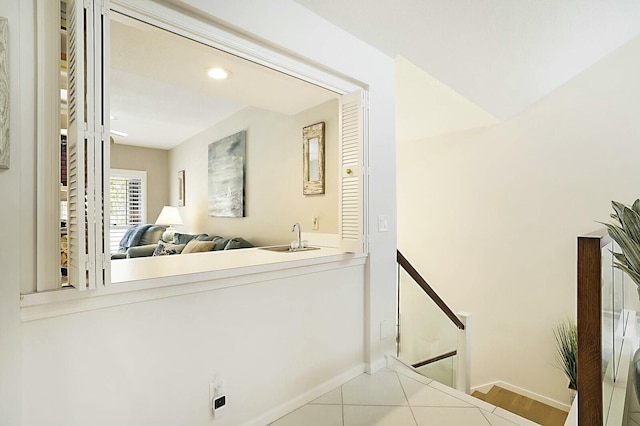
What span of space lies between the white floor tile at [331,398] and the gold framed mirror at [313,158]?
154 centimetres

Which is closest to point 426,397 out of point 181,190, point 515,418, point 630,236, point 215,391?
point 515,418

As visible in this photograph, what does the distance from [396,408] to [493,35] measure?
2500 mm

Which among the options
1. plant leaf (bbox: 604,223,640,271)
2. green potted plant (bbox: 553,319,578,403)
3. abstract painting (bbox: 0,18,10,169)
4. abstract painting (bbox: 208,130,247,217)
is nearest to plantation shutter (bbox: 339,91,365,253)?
plant leaf (bbox: 604,223,640,271)

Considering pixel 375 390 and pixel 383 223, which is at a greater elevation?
pixel 383 223

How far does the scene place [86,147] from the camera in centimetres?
114

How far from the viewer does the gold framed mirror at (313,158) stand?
9.52 feet

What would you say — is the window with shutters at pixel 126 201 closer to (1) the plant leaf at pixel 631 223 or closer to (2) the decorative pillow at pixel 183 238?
(2) the decorative pillow at pixel 183 238

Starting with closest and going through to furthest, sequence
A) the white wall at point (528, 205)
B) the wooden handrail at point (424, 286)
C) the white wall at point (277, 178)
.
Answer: the wooden handrail at point (424, 286)
the white wall at point (277, 178)
the white wall at point (528, 205)

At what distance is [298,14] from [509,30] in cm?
148

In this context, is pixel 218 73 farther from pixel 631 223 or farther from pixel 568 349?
pixel 568 349

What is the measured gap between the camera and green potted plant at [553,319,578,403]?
9.70 feet

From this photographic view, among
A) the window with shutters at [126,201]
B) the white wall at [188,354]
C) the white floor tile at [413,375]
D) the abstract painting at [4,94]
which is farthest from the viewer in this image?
the window with shutters at [126,201]

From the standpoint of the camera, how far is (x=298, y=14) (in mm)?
1867

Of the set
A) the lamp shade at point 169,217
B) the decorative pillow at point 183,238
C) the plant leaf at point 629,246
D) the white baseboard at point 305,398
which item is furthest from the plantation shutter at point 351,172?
the lamp shade at point 169,217
